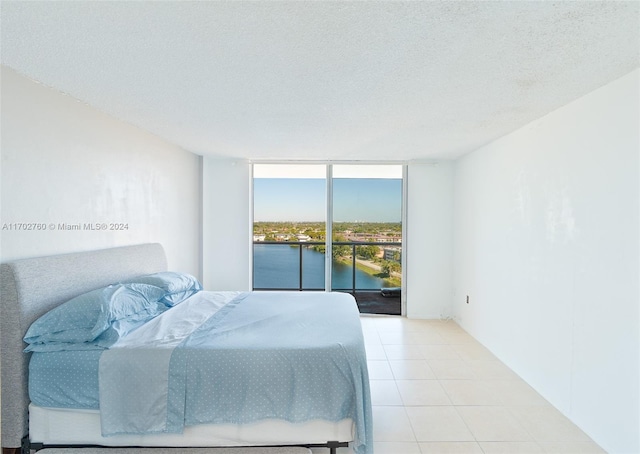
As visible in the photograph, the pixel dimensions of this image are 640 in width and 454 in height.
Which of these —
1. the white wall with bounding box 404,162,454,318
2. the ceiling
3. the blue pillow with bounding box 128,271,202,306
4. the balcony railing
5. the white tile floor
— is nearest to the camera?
the ceiling

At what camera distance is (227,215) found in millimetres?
4812

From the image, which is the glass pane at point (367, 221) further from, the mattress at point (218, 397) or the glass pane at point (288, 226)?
the mattress at point (218, 397)

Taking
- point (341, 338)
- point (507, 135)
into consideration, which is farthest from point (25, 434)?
point (507, 135)

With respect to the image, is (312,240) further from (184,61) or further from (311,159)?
(184,61)

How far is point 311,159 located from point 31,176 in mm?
3119

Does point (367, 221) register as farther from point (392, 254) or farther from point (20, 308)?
point (20, 308)

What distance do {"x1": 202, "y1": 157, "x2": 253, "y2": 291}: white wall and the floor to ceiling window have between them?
34 centimetres

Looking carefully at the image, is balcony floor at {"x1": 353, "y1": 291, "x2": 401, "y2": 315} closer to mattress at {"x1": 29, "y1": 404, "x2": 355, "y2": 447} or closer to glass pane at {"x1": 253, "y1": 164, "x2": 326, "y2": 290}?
Result: glass pane at {"x1": 253, "y1": 164, "x2": 326, "y2": 290}

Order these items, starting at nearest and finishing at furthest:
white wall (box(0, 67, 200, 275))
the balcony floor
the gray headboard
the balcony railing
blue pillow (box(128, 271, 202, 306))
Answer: the gray headboard < white wall (box(0, 67, 200, 275)) < blue pillow (box(128, 271, 202, 306)) < the balcony floor < the balcony railing

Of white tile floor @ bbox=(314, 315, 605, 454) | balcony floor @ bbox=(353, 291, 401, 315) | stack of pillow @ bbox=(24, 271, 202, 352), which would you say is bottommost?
white tile floor @ bbox=(314, 315, 605, 454)

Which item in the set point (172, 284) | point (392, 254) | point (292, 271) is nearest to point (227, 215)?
point (292, 271)

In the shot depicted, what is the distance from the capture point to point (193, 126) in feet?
10.2

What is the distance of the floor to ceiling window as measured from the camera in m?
5.00

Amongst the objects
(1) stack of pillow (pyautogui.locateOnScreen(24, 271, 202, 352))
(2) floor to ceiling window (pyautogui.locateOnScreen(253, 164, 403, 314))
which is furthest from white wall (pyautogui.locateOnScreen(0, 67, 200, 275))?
(2) floor to ceiling window (pyautogui.locateOnScreen(253, 164, 403, 314))
